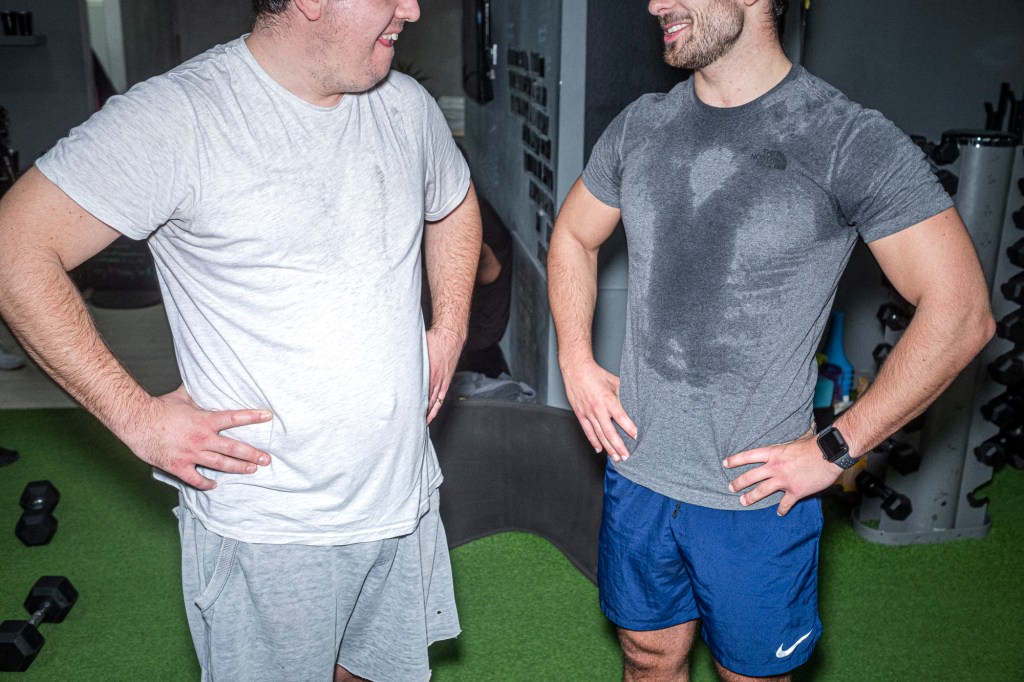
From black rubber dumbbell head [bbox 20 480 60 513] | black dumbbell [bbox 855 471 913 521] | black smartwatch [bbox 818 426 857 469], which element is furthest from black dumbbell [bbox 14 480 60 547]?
black dumbbell [bbox 855 471 913 521]

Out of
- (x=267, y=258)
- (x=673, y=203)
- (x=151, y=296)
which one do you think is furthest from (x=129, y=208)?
(x=151, y=296)

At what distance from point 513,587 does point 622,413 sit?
1.14 metres

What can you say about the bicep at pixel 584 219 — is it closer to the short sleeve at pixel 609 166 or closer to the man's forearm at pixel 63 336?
the short sleeve at pixel 609 166

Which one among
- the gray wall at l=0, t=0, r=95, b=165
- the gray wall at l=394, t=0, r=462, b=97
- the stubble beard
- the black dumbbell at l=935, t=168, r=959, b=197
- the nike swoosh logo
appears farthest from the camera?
the gray wall at l=394, t=0, r=462, b=97

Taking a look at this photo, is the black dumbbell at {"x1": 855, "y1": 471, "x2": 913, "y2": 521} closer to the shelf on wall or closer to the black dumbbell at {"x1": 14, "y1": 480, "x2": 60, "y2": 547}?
the black dumbbell at {"x1": 14, "y1": 480, "x2": 60, "y2": 547}

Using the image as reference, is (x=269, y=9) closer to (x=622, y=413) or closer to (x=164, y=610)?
(x=622, y=413)

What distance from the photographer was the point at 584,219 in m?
1.78

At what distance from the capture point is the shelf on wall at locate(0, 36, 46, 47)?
5.28 meters

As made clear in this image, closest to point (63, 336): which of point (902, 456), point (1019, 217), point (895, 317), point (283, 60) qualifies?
point (283, 60)

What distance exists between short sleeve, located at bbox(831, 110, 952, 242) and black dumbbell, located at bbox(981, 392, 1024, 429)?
63.4 inches

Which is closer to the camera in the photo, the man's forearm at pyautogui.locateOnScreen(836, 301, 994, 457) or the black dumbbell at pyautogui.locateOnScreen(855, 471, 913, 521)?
the man's forearm at pyautogui.locateOnScreen(836, 301, 994, 457)

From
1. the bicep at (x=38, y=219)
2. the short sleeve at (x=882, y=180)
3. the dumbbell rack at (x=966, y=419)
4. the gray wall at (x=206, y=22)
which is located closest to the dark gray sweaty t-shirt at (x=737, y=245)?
the short sleeve at (x=882, y=180)

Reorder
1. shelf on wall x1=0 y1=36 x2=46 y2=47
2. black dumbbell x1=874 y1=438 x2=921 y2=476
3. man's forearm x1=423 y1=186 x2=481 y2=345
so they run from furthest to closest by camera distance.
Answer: shelf on wall x1=0 y1=36 x2=46 y2=47 < black dumbbell x1=874 y1=438 x2=921 y2=476 < man's forearm x1=423 y1=186 x2=481 y2=345

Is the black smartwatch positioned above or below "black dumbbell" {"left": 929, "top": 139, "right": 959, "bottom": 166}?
below
